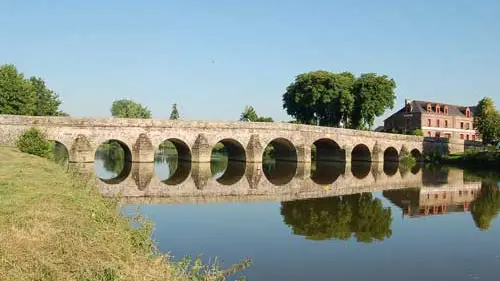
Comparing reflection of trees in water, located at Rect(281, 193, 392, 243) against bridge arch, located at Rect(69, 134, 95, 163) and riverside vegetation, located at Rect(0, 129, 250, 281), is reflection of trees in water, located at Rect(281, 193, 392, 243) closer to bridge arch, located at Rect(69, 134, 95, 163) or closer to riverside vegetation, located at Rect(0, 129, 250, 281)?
riverside vegetation, located at Rect(0, 129, 250, 281)

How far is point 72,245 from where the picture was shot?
6965mm

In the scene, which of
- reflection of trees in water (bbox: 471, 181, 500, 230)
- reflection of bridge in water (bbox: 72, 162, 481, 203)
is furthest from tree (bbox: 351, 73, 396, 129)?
reflection of trees in water (bbox: 471, 181, 500, 230)

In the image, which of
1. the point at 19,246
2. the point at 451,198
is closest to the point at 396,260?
the point at 19,246

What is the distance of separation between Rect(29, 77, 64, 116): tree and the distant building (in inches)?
1675

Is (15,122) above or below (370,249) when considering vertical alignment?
above

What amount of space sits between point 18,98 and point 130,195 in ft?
94.2

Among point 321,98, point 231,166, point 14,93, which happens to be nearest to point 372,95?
point 321,98

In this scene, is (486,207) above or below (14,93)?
below

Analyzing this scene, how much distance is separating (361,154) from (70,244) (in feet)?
152

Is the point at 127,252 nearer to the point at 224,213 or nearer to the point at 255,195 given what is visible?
the point at 224,213

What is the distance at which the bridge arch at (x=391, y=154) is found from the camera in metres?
50.5

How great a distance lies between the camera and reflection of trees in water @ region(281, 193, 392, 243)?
1395 cm

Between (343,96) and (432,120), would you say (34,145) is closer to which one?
(343,96)

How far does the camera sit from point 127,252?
7363 mm
